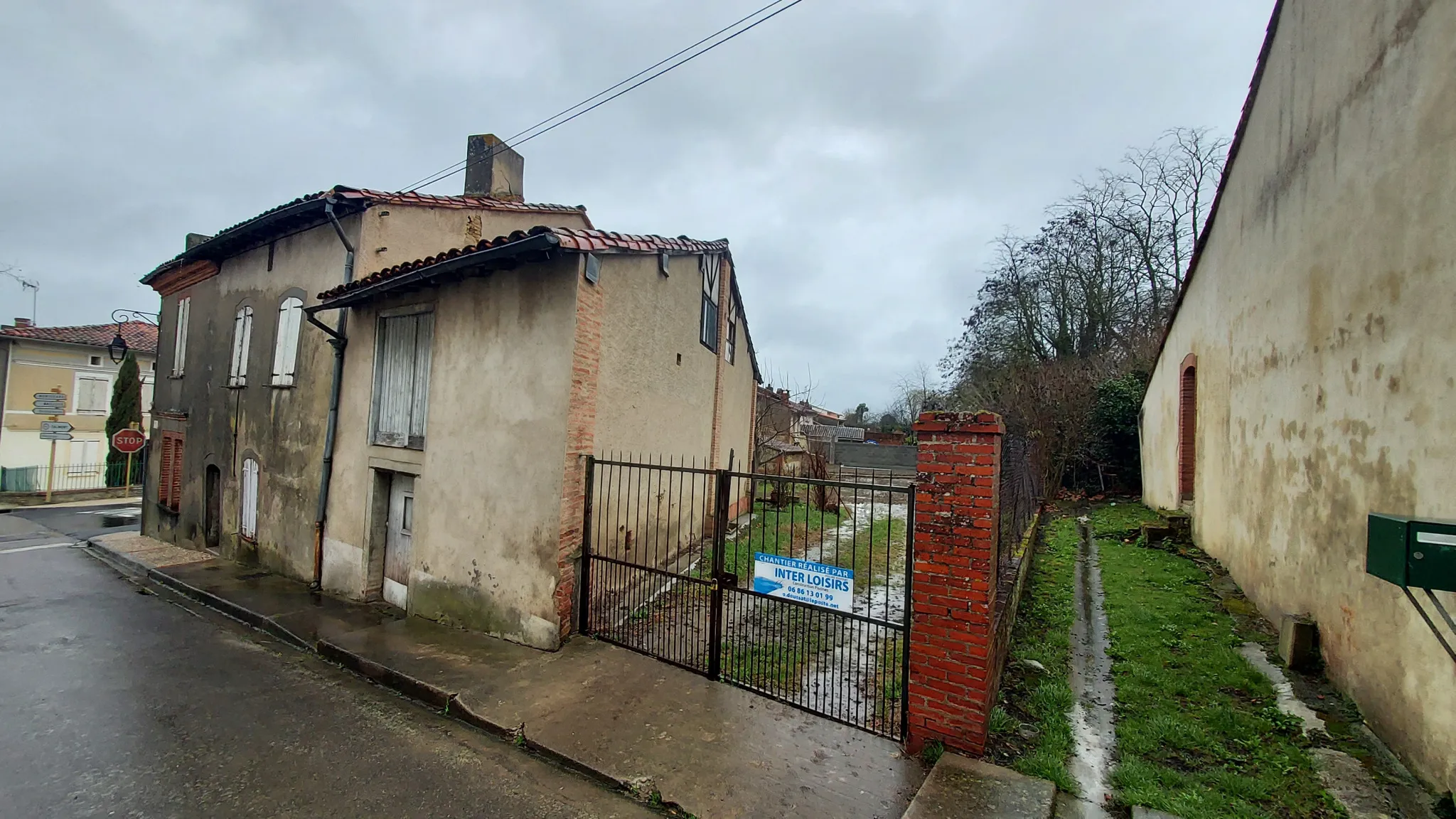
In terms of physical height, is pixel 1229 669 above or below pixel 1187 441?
below

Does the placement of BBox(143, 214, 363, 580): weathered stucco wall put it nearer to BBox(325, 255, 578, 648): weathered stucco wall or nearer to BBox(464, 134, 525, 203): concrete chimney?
BBox(325, 255, 578, 648): weathered stucco wall

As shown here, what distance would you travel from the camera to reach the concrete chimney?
9969 mm

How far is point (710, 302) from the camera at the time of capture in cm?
1002

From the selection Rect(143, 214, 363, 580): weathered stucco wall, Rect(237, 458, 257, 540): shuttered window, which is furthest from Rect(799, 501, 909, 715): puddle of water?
Rect(237, 458, 257, 540): shuttered window

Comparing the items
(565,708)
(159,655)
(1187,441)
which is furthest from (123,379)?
(1187,441)

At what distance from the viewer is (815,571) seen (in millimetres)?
4430

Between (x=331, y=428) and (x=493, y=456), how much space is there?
11.6ft

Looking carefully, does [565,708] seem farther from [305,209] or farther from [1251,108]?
[1251,108]

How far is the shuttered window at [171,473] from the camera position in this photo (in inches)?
459

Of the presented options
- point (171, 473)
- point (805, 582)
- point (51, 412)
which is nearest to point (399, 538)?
point (805, 582)

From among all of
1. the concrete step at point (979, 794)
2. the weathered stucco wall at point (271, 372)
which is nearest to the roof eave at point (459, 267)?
the weathered stucco wall at point (271, 372)

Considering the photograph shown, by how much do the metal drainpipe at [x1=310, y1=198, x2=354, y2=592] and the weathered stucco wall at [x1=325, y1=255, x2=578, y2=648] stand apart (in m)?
1.13

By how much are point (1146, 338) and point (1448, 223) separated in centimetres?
2063

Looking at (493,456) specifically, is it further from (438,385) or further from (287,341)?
(287,341)
